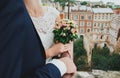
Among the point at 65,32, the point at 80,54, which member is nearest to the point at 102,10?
the point at 80,54

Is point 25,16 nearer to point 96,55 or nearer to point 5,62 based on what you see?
point 5,62

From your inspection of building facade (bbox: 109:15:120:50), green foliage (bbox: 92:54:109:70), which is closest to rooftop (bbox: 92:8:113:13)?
building facade (bbox: 109:15:120:50)

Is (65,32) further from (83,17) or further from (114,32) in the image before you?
(114,32)

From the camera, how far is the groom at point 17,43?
1.22 feet

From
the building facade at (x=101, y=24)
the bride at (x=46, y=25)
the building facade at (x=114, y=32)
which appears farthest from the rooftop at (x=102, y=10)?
the bride at (x=46, y=25)

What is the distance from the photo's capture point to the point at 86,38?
10.0 ft

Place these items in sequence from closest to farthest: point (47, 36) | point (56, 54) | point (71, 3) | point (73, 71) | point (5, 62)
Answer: point (5, 62)
point (73, 71)
point (56, 54)
point (47, 36)
point (71, 3)

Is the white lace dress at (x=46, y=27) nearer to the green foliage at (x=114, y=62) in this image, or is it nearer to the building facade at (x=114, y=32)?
the building facade at (x=114, y=32)

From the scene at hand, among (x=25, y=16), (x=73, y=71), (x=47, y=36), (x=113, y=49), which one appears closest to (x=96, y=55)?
(x=113, y=49)

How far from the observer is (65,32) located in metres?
0.96

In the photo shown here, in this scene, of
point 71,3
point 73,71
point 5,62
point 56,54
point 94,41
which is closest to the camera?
point 5,62

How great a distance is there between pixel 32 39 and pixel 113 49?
8.99 ft

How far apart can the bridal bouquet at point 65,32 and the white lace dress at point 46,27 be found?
0.14 ft

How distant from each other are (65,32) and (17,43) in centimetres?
58
